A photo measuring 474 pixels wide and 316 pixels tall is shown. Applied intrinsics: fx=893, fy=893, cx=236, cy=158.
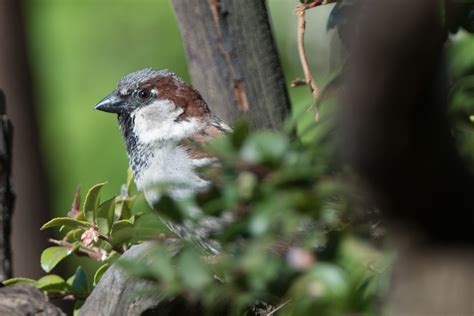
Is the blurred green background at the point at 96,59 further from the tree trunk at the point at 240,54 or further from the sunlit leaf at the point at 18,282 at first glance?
the sunlit leaf at the point at 18,282

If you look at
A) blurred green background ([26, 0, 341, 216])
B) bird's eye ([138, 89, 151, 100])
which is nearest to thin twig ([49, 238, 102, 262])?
bird's eye ([138, 89, 151, 100])

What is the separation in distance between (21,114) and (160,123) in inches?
53.8

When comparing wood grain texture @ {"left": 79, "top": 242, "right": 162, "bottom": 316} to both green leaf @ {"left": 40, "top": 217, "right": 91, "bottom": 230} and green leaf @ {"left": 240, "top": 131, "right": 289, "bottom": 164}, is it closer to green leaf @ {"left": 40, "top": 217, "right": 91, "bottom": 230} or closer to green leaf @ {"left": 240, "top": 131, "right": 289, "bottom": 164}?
green leaf @ {"left": 40, "top": 217, "right": 91, "bottom": 230}

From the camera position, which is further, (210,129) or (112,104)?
(112,104)

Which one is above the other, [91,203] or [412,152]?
[412,152]

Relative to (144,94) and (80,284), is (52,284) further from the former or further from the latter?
(144,94)

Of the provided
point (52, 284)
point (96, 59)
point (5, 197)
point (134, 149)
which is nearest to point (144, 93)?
point (134, 149)

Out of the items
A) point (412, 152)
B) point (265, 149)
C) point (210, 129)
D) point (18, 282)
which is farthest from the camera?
point (210, 129)

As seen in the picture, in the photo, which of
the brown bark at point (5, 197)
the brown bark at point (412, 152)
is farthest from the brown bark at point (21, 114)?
the brown bark at point (412, 152)

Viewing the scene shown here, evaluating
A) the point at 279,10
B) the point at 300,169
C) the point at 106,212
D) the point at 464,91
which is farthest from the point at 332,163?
the point at 279,10

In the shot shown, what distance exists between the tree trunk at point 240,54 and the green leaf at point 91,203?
450mm

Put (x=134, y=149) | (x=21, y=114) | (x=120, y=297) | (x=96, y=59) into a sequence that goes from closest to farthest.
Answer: (x=120, y=297) → (x=134, y=149) → (x=21, y=114) → (x=96, y=59)

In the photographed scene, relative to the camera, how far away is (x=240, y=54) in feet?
6.58

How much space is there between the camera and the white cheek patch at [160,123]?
2.15m
